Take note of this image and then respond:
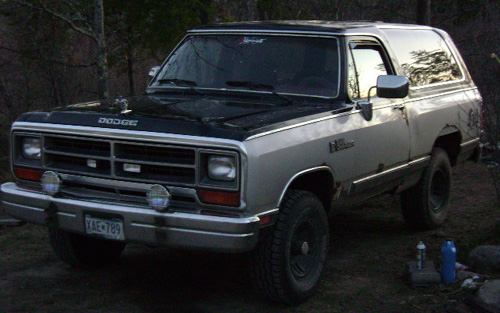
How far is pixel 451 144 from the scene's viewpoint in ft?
24.9

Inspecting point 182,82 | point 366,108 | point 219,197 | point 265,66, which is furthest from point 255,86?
point 219,197

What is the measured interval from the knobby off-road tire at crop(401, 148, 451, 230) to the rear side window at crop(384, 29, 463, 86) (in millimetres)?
787

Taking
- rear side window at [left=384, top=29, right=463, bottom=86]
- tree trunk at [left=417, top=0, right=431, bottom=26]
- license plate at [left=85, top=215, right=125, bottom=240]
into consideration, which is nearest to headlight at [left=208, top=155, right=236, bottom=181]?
license plate at [left=85, top=215, right=125, bottom=240]

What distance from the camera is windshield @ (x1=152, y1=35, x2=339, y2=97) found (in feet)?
18.4

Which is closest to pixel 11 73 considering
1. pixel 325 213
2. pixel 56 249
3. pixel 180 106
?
pixel 56 249

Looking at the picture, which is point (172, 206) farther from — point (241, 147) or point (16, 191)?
point (16, 191)

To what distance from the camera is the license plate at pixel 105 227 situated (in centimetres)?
452

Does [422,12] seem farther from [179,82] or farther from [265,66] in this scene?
[179,82]

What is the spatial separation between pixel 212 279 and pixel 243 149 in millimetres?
1774

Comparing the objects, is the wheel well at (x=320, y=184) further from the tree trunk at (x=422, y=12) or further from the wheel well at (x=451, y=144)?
the tree trunk at (x=422, y=12)

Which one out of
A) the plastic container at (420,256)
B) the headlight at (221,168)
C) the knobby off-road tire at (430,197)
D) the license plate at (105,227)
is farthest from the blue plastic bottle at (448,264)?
→ the license plate at (105,227)

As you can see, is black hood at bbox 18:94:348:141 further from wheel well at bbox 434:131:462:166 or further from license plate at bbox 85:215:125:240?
wheel well at bbox 434:131:462:166

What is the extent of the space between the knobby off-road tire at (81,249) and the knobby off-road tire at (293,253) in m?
1.55

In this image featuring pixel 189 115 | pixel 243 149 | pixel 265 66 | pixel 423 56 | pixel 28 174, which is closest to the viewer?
pixel 243 149
